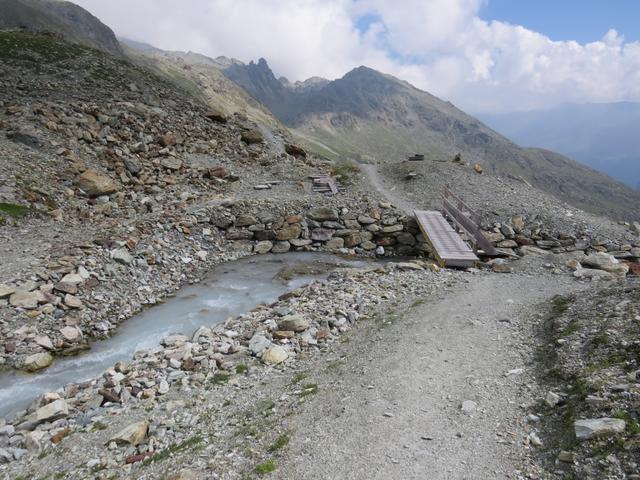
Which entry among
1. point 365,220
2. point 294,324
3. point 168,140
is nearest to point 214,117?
point 168,140

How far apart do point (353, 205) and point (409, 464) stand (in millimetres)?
26737

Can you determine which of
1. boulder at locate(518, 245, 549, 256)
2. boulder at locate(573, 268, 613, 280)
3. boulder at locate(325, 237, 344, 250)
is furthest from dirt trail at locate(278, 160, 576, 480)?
boulder at locate(325, 237, 344, 250)

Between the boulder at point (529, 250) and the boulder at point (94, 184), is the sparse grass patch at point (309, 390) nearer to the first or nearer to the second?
the boulder at point (529, 250)

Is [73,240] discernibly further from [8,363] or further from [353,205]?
[353,205]

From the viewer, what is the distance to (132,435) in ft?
35.3

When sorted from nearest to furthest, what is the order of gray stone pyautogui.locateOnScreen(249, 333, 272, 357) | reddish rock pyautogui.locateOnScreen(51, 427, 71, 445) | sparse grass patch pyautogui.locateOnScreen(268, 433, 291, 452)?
sparse grass patch pyautogui.locateOnScreen(268, 433, 291, 452), reddish rock pyautogui.locateOnScreen(51, 427, 71, 445), gray stone pyautogui.locateOnScreen(249, 333, 272, 357)

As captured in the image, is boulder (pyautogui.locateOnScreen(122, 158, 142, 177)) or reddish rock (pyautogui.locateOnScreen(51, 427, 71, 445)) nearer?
reddish rock (pyautogui.locateOnScreen(51, 427, 71, 445))

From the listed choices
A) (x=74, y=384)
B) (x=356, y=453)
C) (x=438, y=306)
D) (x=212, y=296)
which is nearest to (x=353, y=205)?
(x=212, y=296)

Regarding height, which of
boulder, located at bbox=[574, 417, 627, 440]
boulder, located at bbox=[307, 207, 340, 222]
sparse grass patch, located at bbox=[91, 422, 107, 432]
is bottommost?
sparse grass patch, located at bbox=[91, 422, 107, 432]

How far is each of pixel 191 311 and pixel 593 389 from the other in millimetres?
16805

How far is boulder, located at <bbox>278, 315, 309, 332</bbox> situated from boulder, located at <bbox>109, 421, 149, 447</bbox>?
20.8ft

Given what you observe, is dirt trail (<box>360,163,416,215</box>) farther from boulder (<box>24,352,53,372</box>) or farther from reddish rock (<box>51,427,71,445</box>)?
reddish rock (<box>51,427,71,445</box>)

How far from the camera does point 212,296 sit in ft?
73.7

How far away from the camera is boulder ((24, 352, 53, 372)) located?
49.4ft
